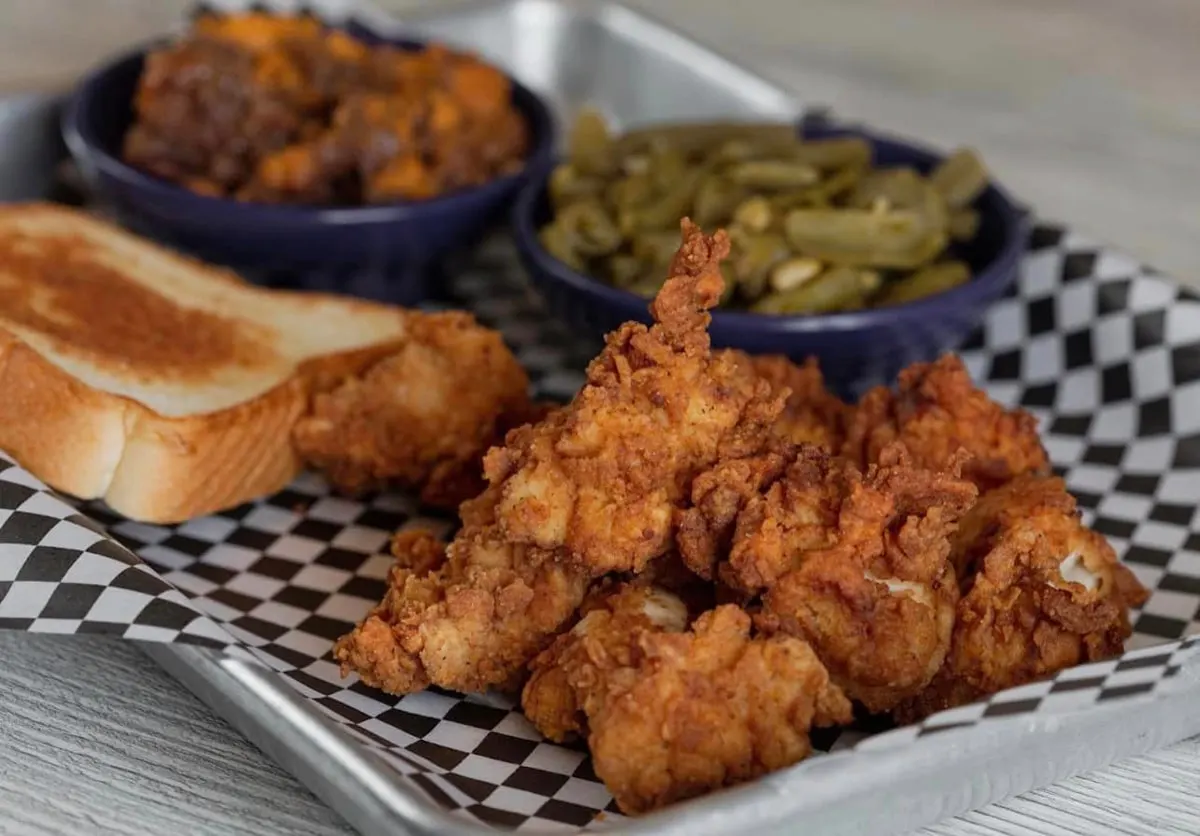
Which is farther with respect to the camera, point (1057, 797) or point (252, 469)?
point (252, 469)

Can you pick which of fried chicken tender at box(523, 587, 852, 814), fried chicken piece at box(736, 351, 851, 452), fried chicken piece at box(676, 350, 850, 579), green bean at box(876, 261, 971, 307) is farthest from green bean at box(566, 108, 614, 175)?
fried chicken tender at box(523, 587, 852, 814)

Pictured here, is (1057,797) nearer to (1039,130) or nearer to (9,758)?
(9,758)

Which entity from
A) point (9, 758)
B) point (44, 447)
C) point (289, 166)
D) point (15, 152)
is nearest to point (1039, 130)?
point (289, 166)

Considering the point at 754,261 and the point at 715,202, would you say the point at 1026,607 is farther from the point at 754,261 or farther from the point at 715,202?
the point at 715,202

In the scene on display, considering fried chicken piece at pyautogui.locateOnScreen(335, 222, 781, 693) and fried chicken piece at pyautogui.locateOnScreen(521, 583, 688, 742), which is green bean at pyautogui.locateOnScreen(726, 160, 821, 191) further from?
fried chicken piece at pyautogui.locateOnScreen(521, 583, 688, 742)

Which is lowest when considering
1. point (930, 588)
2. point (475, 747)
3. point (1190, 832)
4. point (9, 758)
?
point (9, 758)

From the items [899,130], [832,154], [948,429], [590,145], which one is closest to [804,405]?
[948,429]
